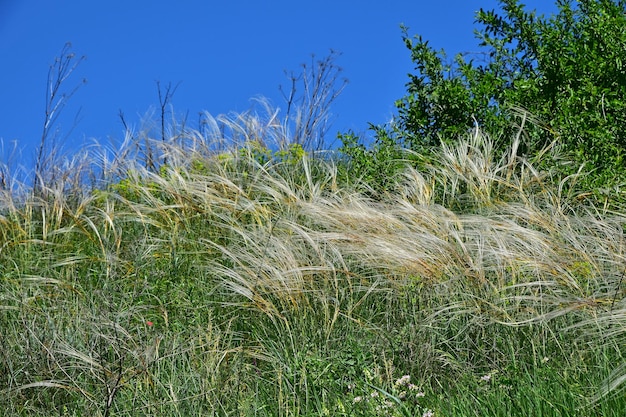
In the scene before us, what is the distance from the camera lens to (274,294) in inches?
179

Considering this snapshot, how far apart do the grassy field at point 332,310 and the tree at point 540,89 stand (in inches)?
18.0

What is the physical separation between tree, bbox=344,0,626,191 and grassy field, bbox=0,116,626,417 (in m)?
0.46

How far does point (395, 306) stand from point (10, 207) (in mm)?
3813

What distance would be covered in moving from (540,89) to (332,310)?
3.20 meters

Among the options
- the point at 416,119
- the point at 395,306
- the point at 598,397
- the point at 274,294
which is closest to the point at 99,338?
the point at 274,294

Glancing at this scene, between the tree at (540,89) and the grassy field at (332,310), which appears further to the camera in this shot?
the tree at (540,89)

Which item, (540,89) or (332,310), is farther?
(540,89)

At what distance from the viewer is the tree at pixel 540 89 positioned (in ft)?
20.4

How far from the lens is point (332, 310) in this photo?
454 centimetres

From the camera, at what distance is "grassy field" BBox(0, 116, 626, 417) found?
359 cm

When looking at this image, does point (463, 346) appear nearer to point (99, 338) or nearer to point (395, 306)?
point (395, 306)

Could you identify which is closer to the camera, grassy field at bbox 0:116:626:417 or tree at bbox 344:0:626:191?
grassy field at bbox 0:116:626:417

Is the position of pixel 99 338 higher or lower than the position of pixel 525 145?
lower

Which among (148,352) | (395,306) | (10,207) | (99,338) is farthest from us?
(10,207)
